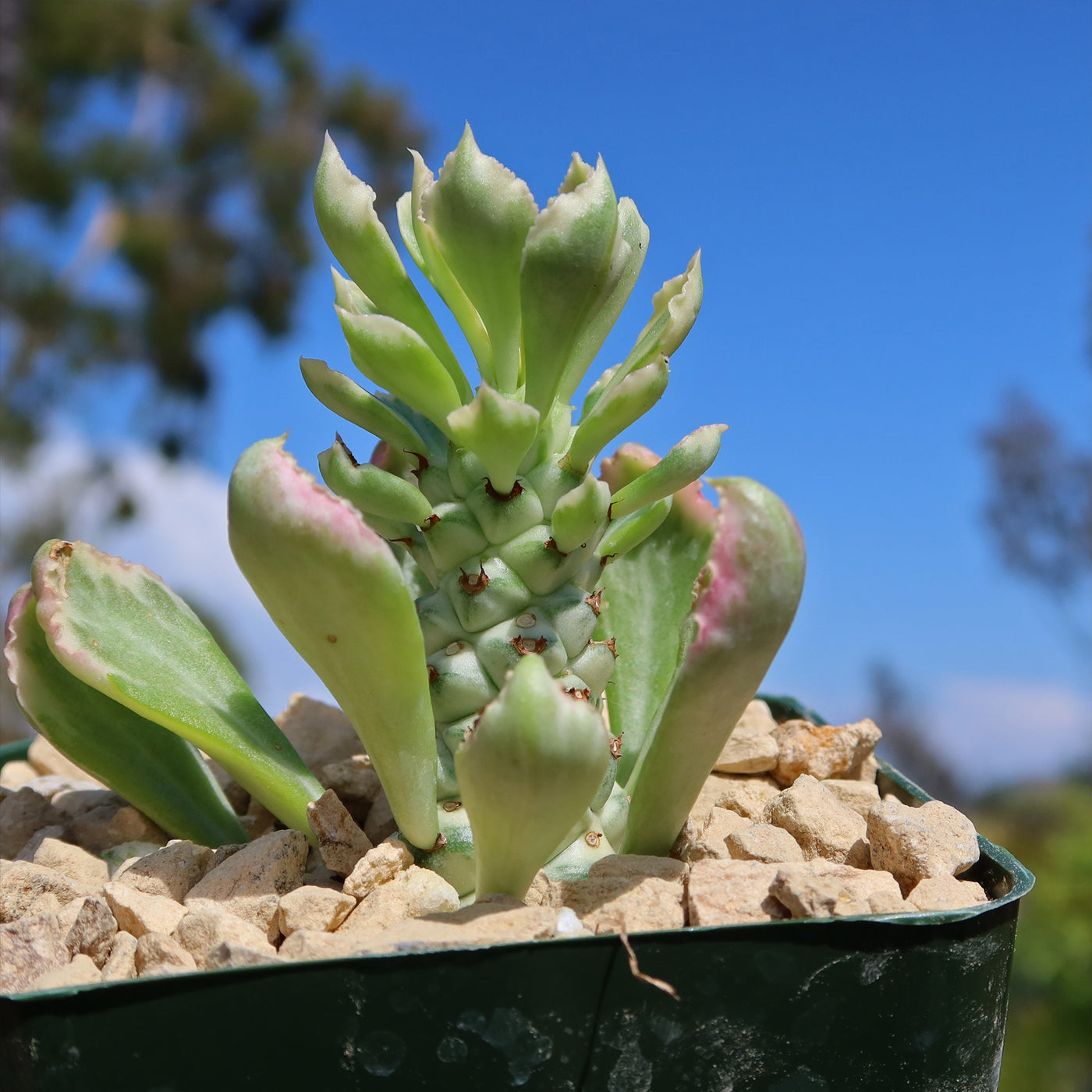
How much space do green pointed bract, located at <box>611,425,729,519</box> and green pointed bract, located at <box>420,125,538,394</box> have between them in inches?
6.1

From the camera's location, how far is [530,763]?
59 centimetres

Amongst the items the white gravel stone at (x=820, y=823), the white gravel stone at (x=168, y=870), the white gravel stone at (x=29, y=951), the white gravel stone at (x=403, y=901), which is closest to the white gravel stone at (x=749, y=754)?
the white gravel stone at (x=820, y=823)

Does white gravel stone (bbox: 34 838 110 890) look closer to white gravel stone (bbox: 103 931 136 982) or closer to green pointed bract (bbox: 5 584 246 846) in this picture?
green pointed bract (bbox: 5 584 246 846)

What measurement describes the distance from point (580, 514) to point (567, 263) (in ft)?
0.55

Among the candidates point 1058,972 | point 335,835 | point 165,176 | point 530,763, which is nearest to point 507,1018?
point 530,763

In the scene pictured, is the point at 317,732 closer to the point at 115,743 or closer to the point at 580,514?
the point at 115,743

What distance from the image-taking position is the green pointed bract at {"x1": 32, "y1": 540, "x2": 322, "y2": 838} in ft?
2.51

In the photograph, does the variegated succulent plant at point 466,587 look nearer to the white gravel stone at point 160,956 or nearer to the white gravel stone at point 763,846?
the white gravel stone at point 763,846

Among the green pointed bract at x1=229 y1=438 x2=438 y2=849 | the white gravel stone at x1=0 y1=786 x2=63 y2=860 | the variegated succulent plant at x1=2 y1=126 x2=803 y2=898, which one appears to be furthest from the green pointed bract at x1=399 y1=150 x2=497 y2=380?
the white gravel stone at x1=0 y1=786 x2=63 y2=860

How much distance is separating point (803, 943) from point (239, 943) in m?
0.34

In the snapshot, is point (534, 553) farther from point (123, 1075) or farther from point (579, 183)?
point (123, 1075)

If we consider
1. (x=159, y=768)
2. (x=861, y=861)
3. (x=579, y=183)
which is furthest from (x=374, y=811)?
(x=579, y=183)

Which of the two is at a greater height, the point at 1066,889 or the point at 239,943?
the point at 1066,889

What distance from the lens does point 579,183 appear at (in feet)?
2.46
